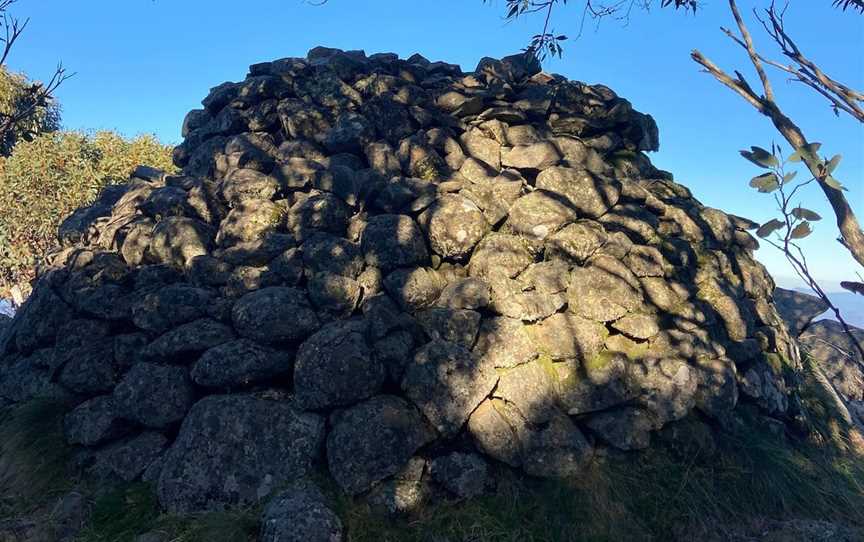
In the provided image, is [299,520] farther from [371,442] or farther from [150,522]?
[150,522]

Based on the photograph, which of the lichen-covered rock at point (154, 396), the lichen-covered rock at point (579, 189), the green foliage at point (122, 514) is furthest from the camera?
the lichen-covered rock at point (579, 189)

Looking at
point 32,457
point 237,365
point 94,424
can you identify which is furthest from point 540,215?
point 32,457

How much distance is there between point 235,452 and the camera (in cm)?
725

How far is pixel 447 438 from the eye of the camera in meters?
7.68

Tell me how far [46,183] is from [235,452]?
1830 cm

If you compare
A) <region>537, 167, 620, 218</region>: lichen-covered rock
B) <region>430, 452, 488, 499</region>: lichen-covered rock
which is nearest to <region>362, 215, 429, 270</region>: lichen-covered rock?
<region>537, 167, 620, 218</region>: lichen-covered rock

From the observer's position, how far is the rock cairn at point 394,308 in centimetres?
750

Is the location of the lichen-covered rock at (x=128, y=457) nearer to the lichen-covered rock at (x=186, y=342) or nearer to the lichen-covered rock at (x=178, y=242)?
the lichen-covered rock at (x=186, y=342)

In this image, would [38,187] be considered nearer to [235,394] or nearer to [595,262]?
[235,394]

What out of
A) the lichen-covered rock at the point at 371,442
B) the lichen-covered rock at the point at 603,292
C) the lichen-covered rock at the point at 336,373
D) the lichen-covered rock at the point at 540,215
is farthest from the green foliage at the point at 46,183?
the lichen-covered rock at the point at 603,292

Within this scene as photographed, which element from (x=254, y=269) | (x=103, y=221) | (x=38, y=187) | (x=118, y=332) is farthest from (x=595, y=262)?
(x=38, y=187)

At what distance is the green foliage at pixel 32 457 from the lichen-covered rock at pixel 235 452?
1.96 metres

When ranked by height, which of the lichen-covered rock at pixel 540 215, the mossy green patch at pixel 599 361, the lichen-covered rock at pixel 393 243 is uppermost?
the lichen-covered rock at pixel 540 215

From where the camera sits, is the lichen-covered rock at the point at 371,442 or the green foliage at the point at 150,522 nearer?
the green foliage at the point at 150,522
